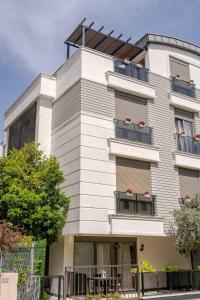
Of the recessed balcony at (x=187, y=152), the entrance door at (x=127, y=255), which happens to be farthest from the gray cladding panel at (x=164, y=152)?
the entrance door at (x=127, y=255)

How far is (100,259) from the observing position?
1614 centimetres

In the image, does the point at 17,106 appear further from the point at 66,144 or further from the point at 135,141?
the point at 135,141

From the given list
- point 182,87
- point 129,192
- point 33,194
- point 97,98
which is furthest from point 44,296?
point 182,87

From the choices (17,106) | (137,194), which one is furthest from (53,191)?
(17,106)

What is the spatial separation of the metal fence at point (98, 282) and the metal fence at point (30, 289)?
1.82 meters

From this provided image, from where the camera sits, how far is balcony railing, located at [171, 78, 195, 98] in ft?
65.2

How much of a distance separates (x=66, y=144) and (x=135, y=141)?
Answer: 337 cm

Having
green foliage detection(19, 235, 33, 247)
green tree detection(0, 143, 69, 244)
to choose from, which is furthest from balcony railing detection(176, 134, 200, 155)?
green foliage detection(19, 235, 33, 247)

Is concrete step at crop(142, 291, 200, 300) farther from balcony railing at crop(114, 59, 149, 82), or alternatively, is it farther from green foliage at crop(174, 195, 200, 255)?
balcony railing at crop(114, 59, 149, 82)

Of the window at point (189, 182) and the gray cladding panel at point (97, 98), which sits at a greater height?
the gray cladding panel at point (97, 98)

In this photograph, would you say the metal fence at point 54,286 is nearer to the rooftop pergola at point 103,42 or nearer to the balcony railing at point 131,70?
the balcony railing at point 131,70

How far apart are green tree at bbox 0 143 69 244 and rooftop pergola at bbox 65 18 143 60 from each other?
7.24 meters

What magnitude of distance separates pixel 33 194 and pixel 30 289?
406 centimetres

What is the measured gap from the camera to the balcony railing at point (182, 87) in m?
19.9
